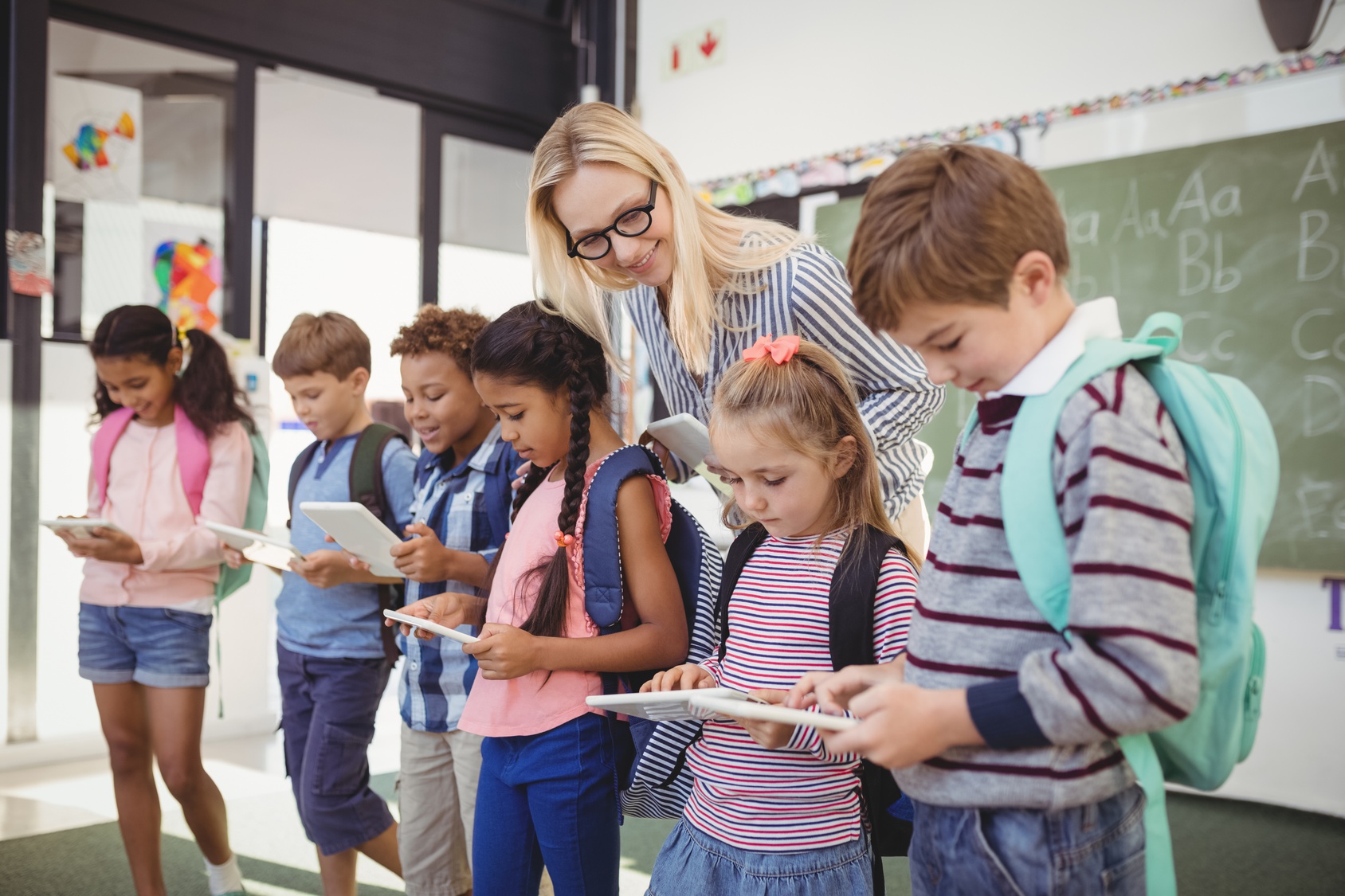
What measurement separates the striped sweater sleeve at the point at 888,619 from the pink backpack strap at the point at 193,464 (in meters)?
1.76

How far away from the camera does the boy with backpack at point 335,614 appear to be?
2.05 m

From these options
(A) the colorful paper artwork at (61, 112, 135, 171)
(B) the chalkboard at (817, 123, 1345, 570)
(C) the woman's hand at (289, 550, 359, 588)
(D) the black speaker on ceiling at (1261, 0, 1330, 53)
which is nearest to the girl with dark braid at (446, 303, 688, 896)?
(C) the woman's hand at (289, 550, 359, 588)

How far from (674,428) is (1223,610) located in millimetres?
823

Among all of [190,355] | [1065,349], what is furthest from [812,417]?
[190,355]

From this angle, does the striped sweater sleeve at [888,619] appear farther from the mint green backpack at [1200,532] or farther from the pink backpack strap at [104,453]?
the pink backpack strap at [104,453]

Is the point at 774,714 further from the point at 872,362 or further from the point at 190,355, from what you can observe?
the point at 190,355

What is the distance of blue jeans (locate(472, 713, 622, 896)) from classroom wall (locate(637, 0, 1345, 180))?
3036 millimetres

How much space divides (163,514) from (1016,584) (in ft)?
6.97

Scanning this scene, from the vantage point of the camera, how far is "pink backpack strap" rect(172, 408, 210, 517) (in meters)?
2.41

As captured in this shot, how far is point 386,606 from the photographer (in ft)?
7.00

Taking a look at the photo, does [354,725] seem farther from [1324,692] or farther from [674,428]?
[1324,692]

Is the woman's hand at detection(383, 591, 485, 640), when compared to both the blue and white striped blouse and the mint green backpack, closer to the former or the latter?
the blue and white striped blouse

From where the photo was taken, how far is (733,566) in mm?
1365

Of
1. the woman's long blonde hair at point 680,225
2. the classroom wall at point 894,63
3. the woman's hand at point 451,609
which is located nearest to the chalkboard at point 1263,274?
the classroom wall at point 894,63
